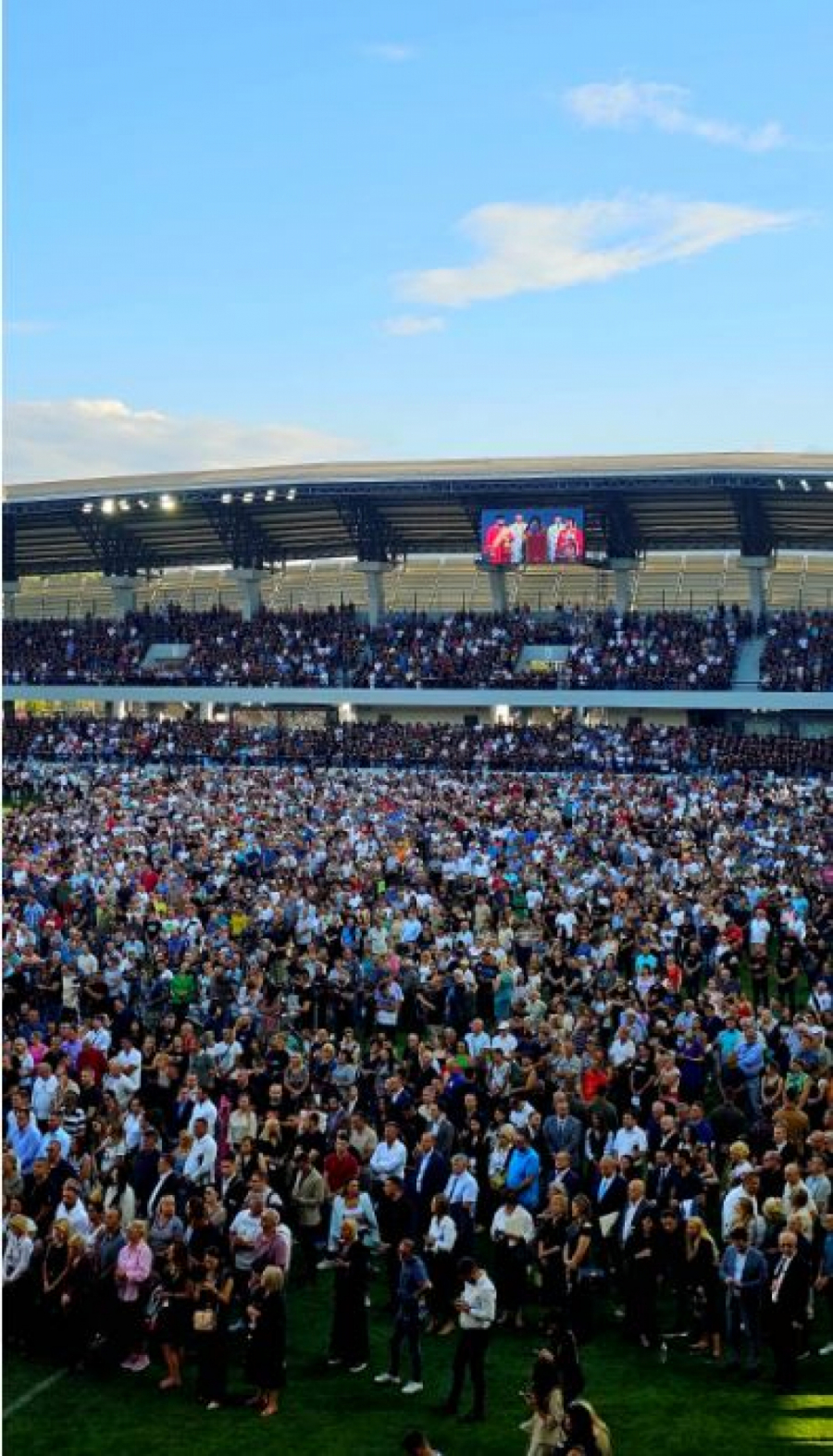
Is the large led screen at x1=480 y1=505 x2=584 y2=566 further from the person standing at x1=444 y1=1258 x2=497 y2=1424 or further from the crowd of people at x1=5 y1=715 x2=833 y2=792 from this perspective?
the person standing at x1=444 y1=1258 x2=497 y2=1424

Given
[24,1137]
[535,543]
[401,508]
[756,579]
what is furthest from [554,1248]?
[401,508]

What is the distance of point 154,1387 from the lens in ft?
31.6

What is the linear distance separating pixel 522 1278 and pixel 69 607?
53.0m

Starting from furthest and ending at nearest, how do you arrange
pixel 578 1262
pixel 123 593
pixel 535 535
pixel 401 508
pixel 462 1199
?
pixel 123 593, pixel 401 508, pixel 535 535, pixel 462 1199, pixel 578 1262

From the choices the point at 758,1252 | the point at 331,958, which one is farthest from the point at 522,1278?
the point at 331,958

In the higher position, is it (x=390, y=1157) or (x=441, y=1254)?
(x=390, y=1157)

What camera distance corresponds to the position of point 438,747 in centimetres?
4075

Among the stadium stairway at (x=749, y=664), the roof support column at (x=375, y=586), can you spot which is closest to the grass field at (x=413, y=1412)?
the stadium stairway at (x=749, y=664)

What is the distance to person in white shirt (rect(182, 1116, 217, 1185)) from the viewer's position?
36.7 feet

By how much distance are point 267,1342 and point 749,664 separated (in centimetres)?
3891

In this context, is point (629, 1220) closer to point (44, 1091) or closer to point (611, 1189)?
point (611, 1189)

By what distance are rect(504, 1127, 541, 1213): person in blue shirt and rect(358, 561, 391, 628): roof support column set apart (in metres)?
41.2

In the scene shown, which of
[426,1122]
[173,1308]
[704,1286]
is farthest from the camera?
[426,1122]

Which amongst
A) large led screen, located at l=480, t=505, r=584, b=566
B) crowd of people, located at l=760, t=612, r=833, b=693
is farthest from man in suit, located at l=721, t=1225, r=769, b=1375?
large led screen, located at l=480, t=505, r=584, b=566
